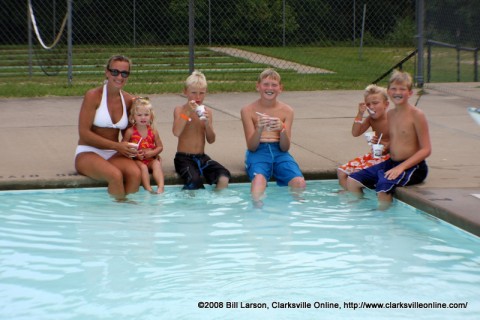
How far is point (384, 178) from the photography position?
709 cm

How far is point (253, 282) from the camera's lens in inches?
204

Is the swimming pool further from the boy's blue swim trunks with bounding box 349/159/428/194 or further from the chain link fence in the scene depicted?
the chain link fence

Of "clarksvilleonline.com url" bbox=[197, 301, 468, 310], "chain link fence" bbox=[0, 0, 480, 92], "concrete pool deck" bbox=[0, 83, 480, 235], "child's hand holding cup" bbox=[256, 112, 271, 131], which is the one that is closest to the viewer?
"clarksvilleonline.com url" bbox=[197, 301, 468, 310]

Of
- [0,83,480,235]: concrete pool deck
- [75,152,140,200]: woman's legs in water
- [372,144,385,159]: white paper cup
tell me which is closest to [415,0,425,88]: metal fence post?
[0,83,480,235]: concrete pool deck

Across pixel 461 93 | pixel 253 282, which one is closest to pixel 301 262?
pixel 253 282

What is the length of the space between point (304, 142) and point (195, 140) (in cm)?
171

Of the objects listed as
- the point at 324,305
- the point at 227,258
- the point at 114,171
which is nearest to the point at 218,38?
the point at 114,171

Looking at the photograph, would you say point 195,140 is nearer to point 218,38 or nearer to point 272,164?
point 272,164

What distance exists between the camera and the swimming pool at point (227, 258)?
4.80m

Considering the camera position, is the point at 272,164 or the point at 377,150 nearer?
the point at 377,150

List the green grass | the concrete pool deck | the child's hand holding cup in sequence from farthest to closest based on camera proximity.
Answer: the green grass < the child's hand holding cup < the concrete pool deck

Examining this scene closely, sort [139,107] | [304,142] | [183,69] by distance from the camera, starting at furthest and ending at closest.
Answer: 1. [183,69]
2. [304,142]
3. [139,107]

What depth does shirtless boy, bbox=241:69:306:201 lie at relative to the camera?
7.47 m

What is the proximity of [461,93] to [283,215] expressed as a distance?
696 centimetres
